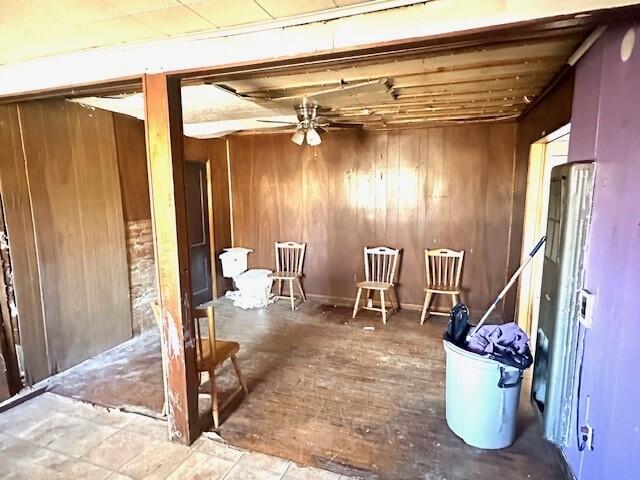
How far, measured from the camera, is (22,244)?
8.79 ft

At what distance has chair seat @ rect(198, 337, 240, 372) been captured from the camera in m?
2.27

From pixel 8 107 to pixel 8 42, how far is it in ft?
2.80

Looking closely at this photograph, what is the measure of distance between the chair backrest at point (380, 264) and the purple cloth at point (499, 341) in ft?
7.45

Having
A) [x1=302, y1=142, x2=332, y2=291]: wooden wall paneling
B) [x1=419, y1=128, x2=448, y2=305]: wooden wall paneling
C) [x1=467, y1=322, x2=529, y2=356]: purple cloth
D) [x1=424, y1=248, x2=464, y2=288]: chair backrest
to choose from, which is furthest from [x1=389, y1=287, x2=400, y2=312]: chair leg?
[x1=467, y1=322, x2=529, y2=356]: purple cloth

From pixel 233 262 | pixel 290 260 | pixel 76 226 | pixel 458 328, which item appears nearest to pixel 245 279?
pixel 233 262

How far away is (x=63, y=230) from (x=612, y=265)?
3.54 metres

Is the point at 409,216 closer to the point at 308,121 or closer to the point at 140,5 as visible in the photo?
the point at 308,121

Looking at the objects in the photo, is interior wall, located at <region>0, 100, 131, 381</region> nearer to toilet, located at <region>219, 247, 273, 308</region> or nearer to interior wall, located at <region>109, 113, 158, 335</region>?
interior wall, located at <region>109, 113, 158, 335</region>

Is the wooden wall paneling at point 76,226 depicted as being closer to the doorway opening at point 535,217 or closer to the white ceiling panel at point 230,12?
the white ceiling panel at point 230,12

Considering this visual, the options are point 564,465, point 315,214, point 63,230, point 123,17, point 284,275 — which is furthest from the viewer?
point 315,214

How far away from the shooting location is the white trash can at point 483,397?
2006 mm

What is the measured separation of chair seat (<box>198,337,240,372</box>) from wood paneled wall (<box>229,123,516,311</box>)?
8.13 feet

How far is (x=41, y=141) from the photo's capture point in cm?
277

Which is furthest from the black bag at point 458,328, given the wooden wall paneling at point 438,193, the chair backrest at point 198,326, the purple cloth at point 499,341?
the wooden wall paneling at point 438,193
